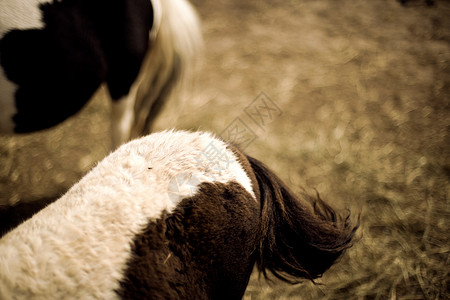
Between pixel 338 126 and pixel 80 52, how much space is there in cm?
198

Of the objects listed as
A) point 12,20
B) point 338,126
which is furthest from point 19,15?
point 338,126

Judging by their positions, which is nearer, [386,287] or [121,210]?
[121,210]

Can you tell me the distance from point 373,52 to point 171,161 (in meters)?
3.18

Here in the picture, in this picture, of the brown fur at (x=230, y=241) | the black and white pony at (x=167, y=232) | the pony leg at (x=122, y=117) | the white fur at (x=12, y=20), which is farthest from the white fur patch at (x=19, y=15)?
the brown fur at (x=230, y=241)

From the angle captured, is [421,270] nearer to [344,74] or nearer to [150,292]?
[150,292]

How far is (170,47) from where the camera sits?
62.7 inches

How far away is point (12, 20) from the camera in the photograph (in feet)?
3.30

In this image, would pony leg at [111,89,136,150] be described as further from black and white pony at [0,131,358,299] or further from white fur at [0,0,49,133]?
black and white pony at [0,131,358,299]

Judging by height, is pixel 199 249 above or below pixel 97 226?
below

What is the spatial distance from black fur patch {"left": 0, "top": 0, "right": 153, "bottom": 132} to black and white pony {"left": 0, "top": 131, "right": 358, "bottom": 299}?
676 millimetres

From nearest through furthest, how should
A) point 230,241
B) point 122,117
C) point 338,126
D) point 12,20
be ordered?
point 230,241 < point 12,20 < point 122,117 < point 338,126

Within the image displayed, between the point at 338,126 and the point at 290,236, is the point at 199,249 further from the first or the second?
the point at 338,126

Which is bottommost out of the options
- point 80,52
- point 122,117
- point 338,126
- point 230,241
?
point 338,126

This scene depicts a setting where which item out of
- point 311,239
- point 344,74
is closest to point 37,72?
point 311,239
